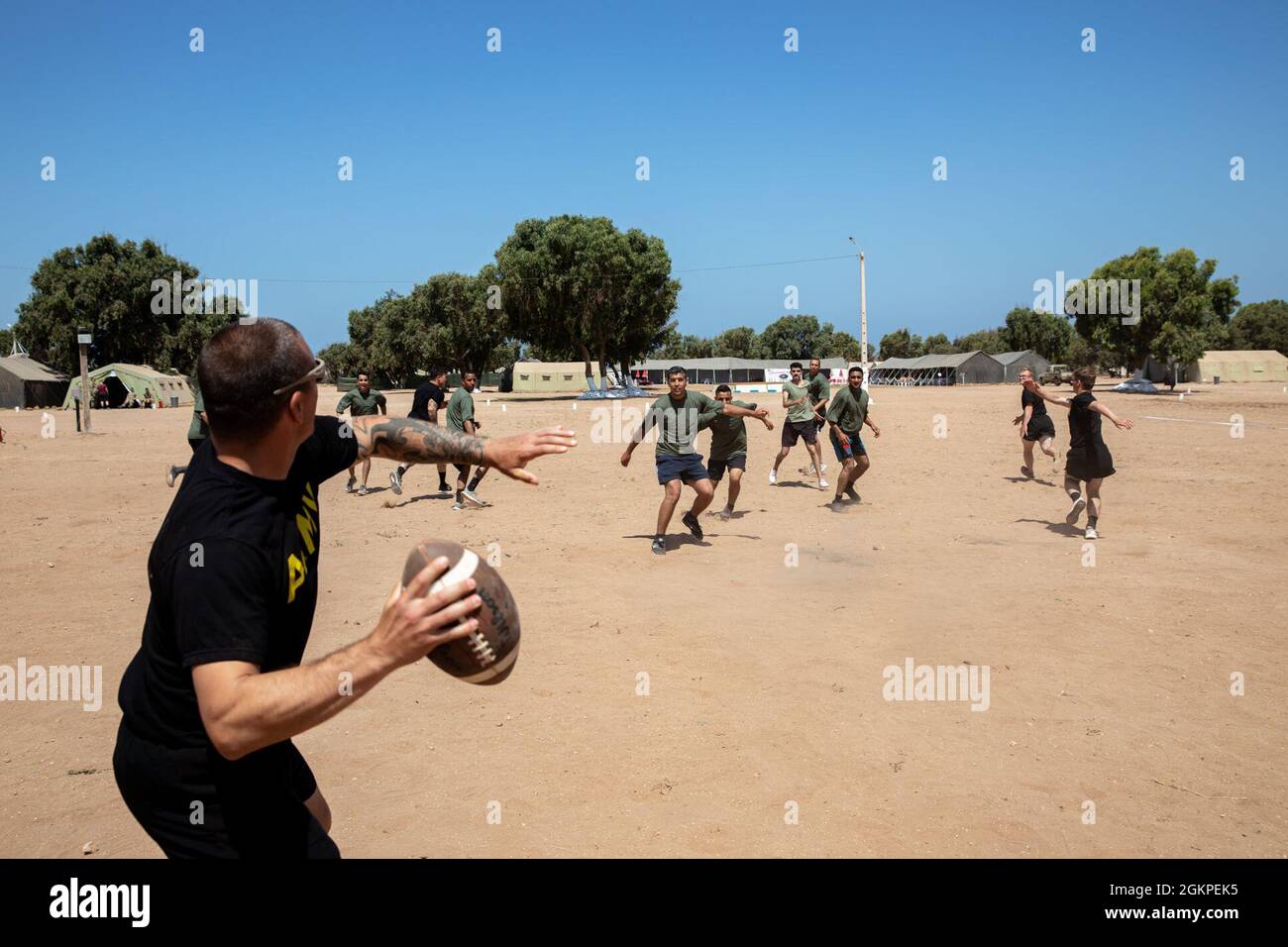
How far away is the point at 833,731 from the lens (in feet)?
18.4

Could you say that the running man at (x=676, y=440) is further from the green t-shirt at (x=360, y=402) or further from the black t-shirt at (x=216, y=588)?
the black t-shirt at (x=216, y=588)

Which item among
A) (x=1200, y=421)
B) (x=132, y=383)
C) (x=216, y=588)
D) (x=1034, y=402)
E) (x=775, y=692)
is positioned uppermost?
(x=132, y=383)

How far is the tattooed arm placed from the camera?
→ 10.6 ft

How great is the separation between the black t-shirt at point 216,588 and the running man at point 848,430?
40.2 feet

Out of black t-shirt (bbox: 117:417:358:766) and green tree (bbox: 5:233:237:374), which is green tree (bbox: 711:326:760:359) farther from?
black t-shirt (bbox: 117:417:358:766)

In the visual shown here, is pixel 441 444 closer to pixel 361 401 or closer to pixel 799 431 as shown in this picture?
pixel 361 401

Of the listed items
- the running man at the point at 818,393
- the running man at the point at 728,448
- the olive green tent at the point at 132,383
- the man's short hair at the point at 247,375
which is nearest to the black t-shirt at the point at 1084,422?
Answer: the running man at the point at 728,448

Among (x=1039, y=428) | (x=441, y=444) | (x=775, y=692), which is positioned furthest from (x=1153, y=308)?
(x=441, y=444)

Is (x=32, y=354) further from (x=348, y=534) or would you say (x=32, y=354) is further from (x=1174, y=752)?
(x=1174, y=752)

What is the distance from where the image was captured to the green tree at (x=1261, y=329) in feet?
297

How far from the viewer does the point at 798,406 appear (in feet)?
52.7

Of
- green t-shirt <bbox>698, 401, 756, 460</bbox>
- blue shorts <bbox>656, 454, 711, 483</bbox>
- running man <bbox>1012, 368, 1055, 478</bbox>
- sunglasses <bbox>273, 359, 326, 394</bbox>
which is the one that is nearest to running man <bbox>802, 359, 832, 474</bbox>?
running man <bbox>1012, 368, 1055, 478</bbox>

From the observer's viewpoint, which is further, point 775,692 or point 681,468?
point 681,468

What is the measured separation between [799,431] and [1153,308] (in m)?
47.7
